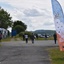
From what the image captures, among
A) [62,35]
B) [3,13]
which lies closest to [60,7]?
[62,35]

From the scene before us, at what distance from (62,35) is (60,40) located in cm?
39

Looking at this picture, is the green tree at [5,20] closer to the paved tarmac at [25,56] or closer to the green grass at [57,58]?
the paved tarmac at [25,56]

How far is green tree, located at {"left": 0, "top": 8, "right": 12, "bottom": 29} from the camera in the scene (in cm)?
11206

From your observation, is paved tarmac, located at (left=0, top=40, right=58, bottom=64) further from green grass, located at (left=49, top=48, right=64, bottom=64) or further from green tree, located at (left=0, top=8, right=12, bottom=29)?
green tree, located at (left=0, top=8, right=12, bottom=29)

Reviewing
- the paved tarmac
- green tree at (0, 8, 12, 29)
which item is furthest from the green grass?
green tree at (0, 8, 12, 29)

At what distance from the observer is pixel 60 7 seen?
20.7m

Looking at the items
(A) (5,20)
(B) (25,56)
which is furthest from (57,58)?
(A) (5,20)

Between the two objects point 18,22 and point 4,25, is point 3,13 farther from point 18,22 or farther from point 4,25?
point 18,22

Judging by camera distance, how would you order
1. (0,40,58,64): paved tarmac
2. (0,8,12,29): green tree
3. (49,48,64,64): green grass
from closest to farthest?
1. (49,48,64,64): green grass
2. (0,40,58,64): paved tarmac
3. (0,8,12,29): green tree

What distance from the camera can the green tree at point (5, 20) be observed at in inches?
4412

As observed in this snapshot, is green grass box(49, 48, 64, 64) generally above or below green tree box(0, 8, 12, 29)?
below

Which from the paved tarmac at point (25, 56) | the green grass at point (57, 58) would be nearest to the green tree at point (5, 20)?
the paved tarmac at point (25, 56)

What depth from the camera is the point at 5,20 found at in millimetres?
113250

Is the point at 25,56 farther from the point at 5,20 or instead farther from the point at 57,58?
the point at 5,20
